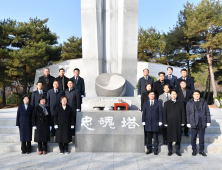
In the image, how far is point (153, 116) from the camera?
4.28 metres

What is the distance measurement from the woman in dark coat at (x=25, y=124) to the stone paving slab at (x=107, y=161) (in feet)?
0.66

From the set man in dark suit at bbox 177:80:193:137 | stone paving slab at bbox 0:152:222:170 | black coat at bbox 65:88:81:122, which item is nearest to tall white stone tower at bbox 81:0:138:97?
black coat at bbox 65:88:81:122

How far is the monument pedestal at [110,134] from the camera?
439 centimetres

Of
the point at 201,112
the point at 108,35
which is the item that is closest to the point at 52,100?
the point at 201,112

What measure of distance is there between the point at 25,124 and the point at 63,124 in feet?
2.64

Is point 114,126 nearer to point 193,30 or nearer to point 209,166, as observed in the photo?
point 209,166

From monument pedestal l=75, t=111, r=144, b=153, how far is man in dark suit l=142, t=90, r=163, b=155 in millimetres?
206

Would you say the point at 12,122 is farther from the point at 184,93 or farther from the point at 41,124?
the point at 184,93

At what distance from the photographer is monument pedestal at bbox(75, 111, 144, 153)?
4395mm

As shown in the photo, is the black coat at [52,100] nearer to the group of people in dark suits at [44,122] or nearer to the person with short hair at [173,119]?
the group of people in dark suits at [44,122]

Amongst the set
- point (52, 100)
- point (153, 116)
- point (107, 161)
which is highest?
point (52, 100)

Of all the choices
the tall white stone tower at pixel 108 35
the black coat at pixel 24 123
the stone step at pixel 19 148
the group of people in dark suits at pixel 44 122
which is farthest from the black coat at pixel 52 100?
the tall white stone tower at pixel 108 35

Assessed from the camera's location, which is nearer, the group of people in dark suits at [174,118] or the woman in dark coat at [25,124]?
the group of people in dark suits at [174,118]

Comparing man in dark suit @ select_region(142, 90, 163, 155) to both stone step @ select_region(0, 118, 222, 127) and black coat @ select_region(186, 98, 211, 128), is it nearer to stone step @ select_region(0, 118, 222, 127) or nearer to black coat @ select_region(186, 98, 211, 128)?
black coat @ select_region(186, 98, 211, 128)
